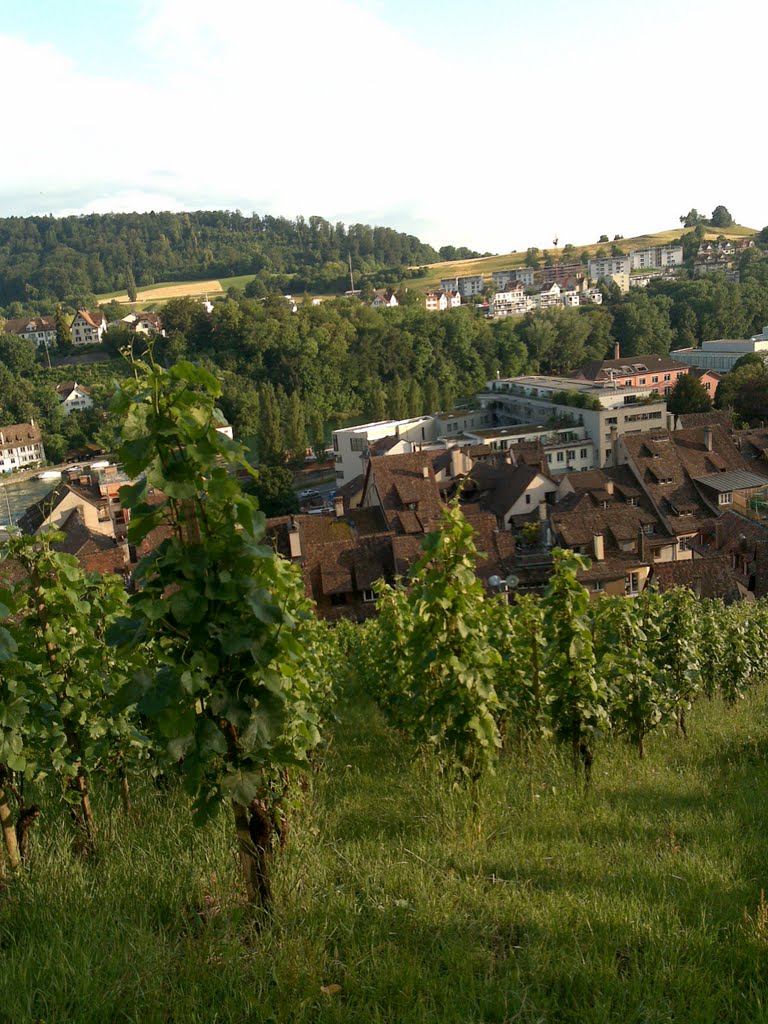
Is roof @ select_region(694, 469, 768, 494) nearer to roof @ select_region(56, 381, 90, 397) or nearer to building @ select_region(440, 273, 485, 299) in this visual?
roof @ select_region(56, 381, 90, 397)

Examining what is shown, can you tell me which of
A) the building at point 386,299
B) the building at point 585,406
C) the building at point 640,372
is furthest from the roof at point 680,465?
the building at point 386,299

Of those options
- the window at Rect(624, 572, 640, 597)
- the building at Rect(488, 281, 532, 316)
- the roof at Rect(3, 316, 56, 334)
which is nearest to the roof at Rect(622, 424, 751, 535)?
the window at Rect(624, 572, 640, 597)

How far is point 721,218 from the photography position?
145500mm

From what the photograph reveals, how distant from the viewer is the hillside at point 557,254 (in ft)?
445

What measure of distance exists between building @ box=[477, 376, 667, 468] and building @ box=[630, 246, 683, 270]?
7895 centimetres

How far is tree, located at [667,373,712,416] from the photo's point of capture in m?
48.1

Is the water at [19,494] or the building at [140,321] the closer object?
the water at [19,494]

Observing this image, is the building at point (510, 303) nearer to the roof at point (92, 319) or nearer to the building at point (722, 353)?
the building at point (722, 353)

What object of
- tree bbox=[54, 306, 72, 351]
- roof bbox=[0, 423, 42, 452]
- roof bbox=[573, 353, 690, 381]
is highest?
tree bbox=[54, 306, 72, 351]

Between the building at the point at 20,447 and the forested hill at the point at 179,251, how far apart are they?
216 feet

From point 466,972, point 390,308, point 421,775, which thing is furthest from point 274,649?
point 390,308

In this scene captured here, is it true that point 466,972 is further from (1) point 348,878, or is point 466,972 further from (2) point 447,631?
(2) point 447,631

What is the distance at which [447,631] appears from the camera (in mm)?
5703

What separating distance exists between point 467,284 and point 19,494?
9123 cm
